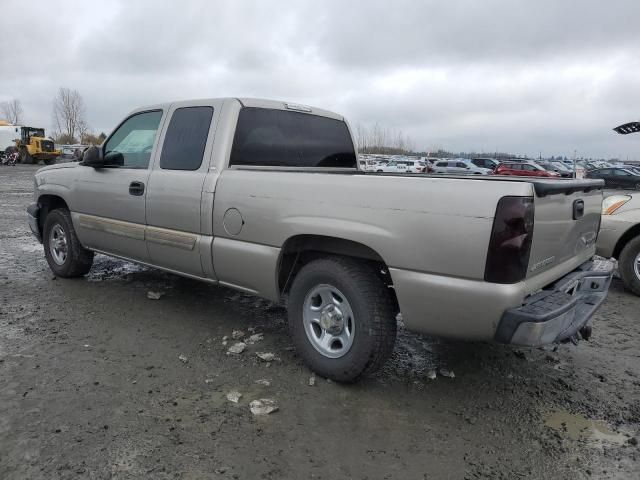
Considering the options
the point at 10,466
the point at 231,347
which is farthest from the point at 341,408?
the point at 10,466

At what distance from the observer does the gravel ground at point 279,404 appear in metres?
2.59

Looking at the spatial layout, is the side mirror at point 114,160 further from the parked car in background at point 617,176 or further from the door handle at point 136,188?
the parked car in background at point 617,176

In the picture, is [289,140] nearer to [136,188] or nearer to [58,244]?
[136,188]

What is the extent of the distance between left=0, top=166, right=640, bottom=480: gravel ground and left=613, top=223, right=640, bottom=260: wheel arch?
4.44 ft

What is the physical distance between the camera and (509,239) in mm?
2627

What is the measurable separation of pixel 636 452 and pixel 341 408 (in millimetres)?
1641

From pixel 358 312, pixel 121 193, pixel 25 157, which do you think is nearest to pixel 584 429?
pixel 358 312

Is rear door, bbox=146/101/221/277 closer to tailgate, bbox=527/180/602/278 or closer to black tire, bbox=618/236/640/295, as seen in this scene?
tailgate, bbox=527/180/602/278

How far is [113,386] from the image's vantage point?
3.34 meters

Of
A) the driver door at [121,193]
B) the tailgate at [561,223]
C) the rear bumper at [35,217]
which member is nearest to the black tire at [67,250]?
the rear bumper at [35,217]

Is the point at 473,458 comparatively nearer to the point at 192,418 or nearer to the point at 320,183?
the point at 192,418

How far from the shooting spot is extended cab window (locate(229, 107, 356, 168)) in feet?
13.6

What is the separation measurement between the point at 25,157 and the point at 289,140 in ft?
146

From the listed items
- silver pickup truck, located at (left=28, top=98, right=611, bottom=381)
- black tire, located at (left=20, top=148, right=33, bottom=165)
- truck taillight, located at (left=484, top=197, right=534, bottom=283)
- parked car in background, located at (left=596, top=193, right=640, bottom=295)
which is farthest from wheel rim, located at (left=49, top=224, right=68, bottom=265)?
black tire, located at (left=20, top=148, right=33, bottom=165)
